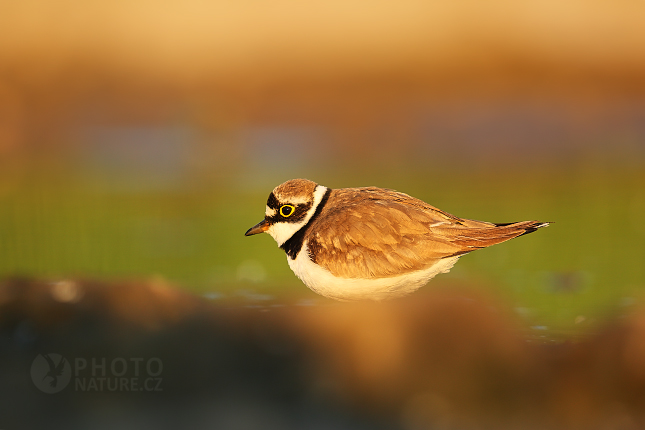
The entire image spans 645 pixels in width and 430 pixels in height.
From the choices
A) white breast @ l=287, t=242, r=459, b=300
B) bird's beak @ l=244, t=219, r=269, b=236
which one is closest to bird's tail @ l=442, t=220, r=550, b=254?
white breast @ l=287, t=242, r=459, b=300

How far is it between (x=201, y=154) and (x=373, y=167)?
3.44 metres

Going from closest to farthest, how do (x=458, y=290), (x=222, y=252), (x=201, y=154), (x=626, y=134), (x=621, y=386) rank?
(x=621, y=386), (x=458, y=290), (x=222, y=252), (x=201, y=154), (x=626, y=134)

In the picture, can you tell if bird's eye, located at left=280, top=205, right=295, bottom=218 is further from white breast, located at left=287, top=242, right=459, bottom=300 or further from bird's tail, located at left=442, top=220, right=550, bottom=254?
bird's tail, located at left=442, top=220, right=550, bottom=254

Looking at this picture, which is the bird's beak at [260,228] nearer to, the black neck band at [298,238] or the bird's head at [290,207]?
the bird's head at [290,207]

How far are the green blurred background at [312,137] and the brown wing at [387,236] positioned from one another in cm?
53

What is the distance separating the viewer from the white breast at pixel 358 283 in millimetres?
5516

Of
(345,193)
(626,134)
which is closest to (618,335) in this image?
(345,193)

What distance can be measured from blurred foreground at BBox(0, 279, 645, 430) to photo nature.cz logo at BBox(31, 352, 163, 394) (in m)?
0.01

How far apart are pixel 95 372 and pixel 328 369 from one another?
5.15 feet

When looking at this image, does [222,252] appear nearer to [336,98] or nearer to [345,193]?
[345,193]

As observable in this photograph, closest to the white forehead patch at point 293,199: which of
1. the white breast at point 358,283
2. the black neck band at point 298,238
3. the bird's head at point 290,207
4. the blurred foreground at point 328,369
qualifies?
the bird's head at point 290,207

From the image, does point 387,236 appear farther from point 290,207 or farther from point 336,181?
point 336,181

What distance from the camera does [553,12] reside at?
2028cm

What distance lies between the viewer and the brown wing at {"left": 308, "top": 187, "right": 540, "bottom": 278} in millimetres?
5590
